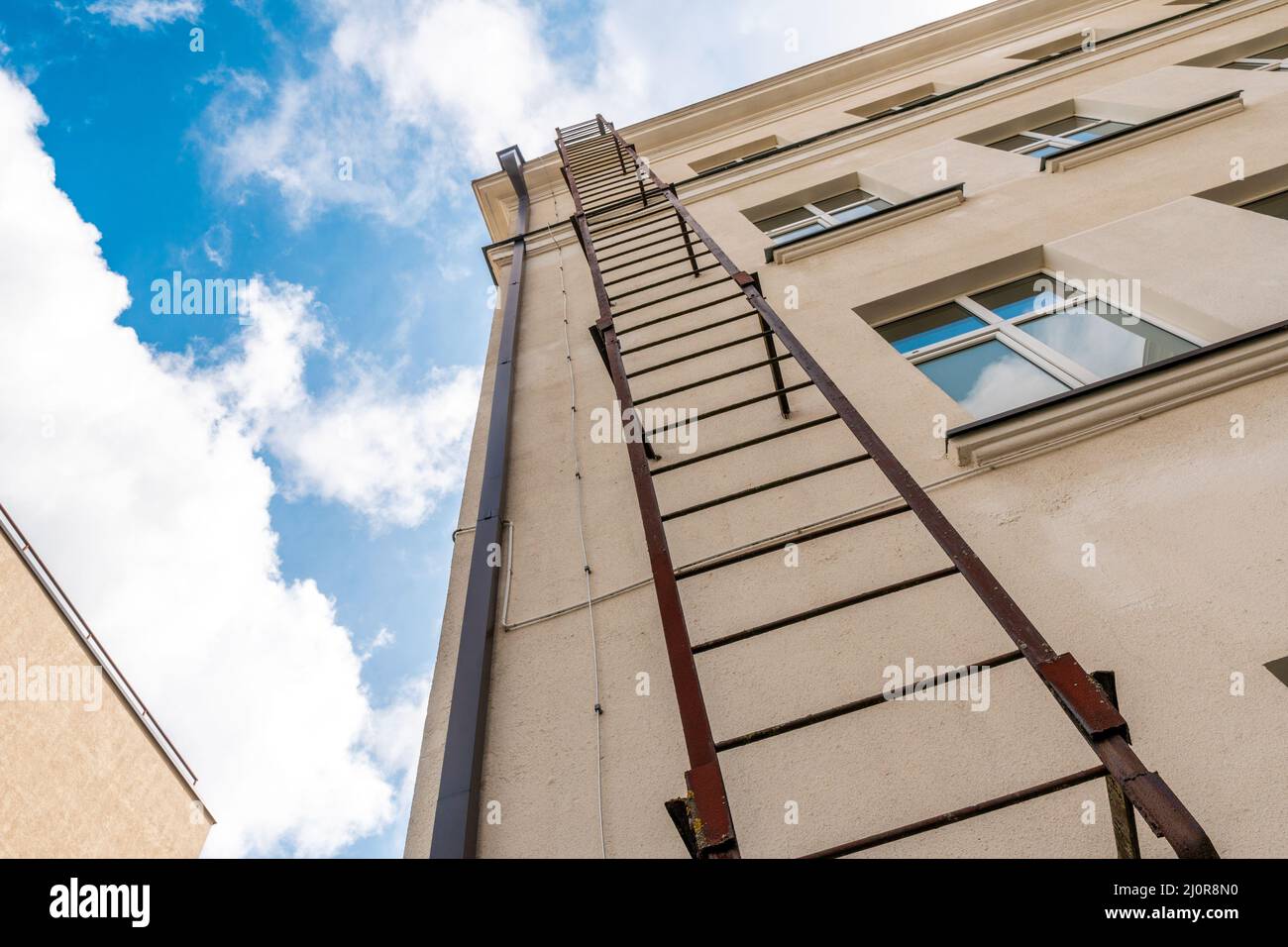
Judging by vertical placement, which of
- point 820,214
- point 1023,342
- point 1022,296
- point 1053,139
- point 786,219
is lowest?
point 1023,342

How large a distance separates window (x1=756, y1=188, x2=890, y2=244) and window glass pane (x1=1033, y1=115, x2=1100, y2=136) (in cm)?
193

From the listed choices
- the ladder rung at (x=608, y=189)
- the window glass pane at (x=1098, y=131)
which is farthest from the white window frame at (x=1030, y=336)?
the ladder rung at (x=608, y=189)

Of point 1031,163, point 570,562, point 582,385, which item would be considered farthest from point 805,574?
point 1031,163

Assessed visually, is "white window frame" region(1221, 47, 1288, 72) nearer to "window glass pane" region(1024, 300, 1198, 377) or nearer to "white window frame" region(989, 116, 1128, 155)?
"white window frame" region(989, 116, 1128, 155)

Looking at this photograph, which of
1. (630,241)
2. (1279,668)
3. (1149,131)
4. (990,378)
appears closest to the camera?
(1279,668)

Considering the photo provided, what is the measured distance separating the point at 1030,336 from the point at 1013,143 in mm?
4186

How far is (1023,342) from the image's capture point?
4.40 m

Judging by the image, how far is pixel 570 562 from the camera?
3570 mm

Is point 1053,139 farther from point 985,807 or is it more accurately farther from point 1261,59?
point 985,807

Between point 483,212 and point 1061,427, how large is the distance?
9.49m

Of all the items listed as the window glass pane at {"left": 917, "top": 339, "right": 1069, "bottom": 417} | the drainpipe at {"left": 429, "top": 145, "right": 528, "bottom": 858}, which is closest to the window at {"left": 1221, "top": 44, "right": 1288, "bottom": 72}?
the window glass pane at {"left": 917, "top": 339, "right": 1069, "bottom": 417}

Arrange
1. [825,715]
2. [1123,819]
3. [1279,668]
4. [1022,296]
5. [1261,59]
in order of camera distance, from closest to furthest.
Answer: [1123,819], [825,715], [1279,668], [1022,296], [1261,59]

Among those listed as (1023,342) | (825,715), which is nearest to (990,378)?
(1023,342)
